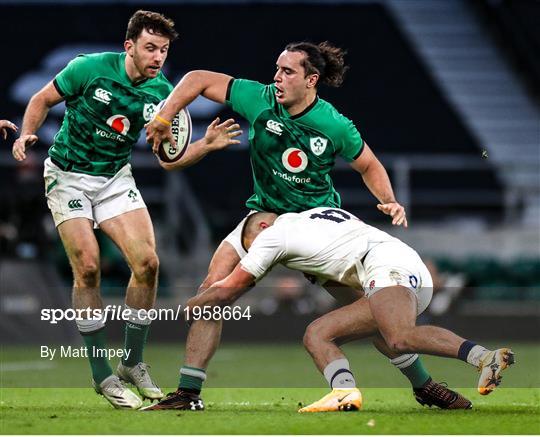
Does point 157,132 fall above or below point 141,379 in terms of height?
above

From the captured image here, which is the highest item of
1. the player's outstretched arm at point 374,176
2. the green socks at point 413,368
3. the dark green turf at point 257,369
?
the player's outstretched arm at point 374,176

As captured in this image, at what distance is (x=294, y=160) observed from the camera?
856 cm

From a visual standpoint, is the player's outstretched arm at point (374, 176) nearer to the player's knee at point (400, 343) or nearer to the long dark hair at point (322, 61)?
the long dark hair at point (322, 61)

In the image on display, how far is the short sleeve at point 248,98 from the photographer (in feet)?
28.1

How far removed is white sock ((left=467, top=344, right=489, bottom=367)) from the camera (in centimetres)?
765

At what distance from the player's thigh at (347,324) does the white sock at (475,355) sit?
775 millimetres

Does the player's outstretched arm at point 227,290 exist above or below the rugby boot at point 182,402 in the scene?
above

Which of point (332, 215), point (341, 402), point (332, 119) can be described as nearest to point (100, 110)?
point (332, 119)

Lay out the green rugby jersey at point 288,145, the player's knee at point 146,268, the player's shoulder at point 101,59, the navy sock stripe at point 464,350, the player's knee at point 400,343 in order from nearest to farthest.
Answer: the navy sock stripe at point 464,350
the player's knee at point 400,343
the green rugby jersey at point 288,145
the player's knee at point 146,268
the player's shoulder at point 101,59

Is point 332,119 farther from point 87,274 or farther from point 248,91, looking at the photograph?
point 87,274

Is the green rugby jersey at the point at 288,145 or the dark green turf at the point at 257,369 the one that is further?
the dark green turf at the point at 257,369

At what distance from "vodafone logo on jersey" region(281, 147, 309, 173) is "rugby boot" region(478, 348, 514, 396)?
1764 mm

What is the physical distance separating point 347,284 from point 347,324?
278mm

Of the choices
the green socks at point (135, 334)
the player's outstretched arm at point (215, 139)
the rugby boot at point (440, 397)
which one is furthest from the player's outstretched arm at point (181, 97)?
the rugby boot at point (440, 397)
